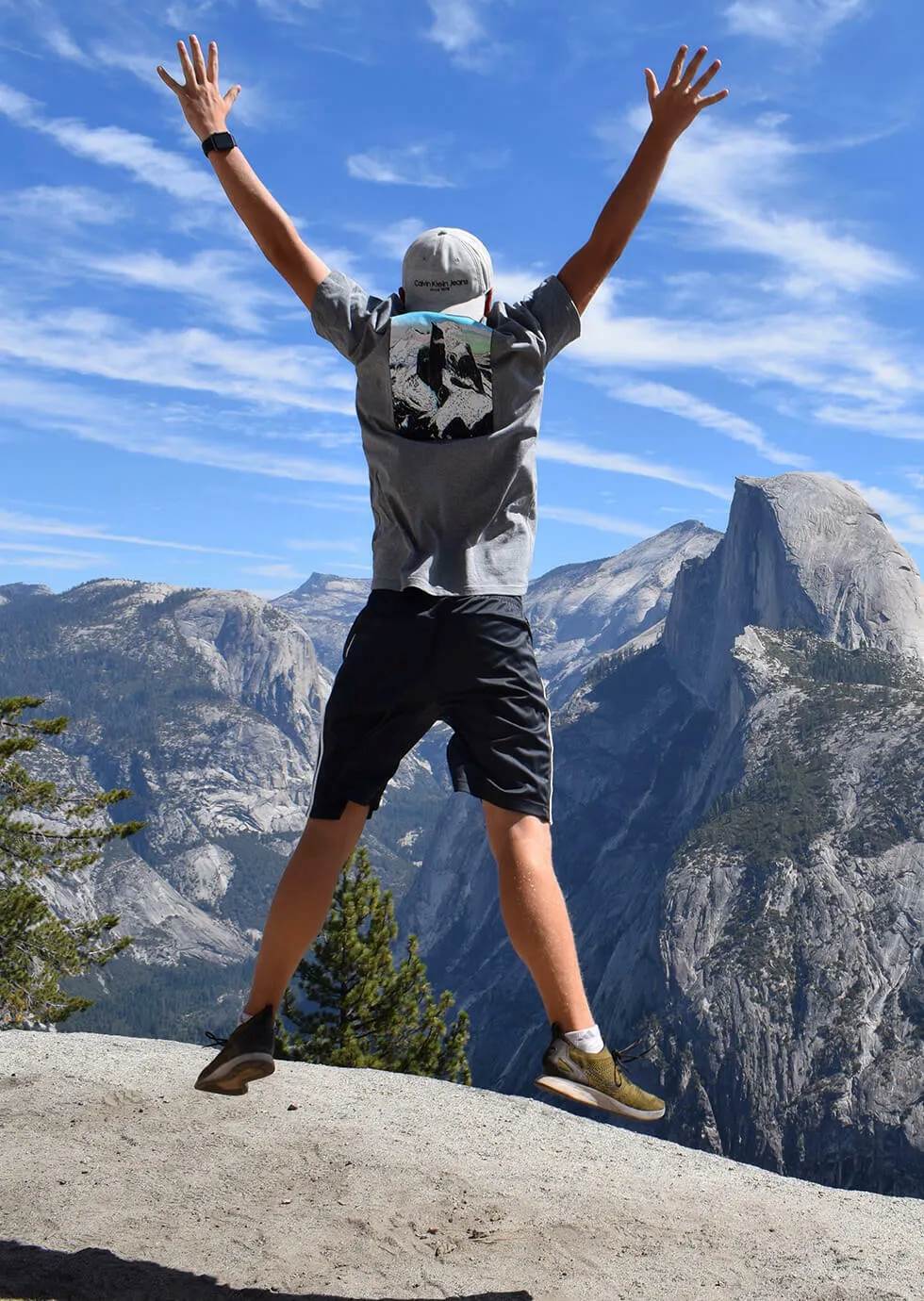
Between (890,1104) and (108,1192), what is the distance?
143 m

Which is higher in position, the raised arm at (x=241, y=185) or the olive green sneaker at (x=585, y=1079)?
the raised arm at (x=241, y=185)

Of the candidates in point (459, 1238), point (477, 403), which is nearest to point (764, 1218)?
point (459, 1238)

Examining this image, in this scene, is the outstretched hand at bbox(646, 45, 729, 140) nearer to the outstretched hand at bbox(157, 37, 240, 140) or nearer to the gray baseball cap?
the gray baseball cap

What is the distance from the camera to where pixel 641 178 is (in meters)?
4.36

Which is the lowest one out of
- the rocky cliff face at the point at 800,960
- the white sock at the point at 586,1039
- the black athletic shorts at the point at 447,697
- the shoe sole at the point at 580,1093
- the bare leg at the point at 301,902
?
the rocky cliff face at the point at 800,960

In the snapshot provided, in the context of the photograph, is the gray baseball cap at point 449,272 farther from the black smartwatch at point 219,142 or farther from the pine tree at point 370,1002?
the pine tree at point 370,1002

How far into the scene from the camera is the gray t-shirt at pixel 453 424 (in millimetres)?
4195

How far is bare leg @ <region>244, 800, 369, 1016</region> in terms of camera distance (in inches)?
171

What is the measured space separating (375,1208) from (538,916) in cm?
244

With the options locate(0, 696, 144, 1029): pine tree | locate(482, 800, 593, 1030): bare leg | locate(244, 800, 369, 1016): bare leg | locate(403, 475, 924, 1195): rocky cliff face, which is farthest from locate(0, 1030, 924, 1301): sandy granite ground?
locate(403, 475, 924, 1195): rocky cliff face

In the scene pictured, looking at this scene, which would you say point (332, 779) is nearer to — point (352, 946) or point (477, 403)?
point (477, 403)

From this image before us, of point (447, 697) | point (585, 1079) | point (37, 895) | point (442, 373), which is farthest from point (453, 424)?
point (37, 895)

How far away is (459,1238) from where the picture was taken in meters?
5.57

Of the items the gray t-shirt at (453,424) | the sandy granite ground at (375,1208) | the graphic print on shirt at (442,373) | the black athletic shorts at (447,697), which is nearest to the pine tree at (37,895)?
the sandy granite ground at (375,1208)
